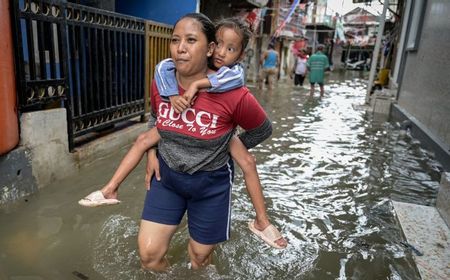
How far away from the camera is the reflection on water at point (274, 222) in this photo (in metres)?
2.79

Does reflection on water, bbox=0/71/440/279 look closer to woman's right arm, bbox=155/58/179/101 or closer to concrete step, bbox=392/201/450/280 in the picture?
concrete step, bbox=392/201/450/280

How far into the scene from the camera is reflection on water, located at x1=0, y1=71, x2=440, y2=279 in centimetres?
279

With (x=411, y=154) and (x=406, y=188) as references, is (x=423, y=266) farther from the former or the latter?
(x=411, y=154)

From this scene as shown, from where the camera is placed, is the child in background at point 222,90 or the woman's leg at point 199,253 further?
the woman's leg at point 199,253

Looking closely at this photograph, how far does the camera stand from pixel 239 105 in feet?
6.85

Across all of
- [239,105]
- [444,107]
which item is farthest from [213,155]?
[444,107]

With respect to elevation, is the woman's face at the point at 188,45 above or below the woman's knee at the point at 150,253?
above

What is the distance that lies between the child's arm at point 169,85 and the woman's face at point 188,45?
0.12 m

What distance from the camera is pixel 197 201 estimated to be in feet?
7.44

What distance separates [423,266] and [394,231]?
2.14 feet

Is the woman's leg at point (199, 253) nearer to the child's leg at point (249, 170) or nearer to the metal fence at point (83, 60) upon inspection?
the child's leg at point (249, 170)

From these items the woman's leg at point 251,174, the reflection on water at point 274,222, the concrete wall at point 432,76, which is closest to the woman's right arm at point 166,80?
the woman's leg at point 251,174

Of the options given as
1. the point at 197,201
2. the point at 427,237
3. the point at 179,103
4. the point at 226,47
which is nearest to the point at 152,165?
the point at 197,201

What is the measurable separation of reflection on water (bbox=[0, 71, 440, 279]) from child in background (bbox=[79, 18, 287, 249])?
0.64 metres
